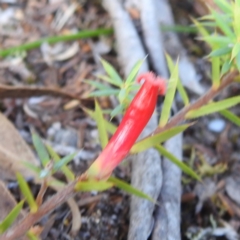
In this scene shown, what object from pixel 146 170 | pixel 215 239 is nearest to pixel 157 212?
pixel 146 170

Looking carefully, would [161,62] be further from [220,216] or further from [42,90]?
[220,216]

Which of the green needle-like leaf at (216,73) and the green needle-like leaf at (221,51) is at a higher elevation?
the green needle-like leaf at (221,51)

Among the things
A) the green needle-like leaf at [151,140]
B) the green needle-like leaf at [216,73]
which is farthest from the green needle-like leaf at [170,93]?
the green needle-like leaf at [216,73]

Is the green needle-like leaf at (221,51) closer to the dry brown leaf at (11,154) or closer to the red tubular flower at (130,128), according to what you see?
the red tubular flower at (130,128)

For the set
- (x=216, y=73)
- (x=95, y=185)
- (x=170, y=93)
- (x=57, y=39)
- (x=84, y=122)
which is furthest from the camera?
(x=57, y=39)

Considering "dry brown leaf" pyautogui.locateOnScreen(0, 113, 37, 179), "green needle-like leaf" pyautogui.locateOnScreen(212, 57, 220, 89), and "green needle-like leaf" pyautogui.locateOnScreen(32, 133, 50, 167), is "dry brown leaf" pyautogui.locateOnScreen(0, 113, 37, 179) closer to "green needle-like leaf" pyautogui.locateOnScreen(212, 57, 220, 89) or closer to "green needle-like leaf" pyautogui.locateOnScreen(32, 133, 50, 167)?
"green needle-like leaf" pyautogui.locateOnScreen(32, 133, 50, 167)

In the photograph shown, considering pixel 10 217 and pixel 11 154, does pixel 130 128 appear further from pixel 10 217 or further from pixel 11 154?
pixel 11 154

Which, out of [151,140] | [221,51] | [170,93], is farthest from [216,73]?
[151,140]
